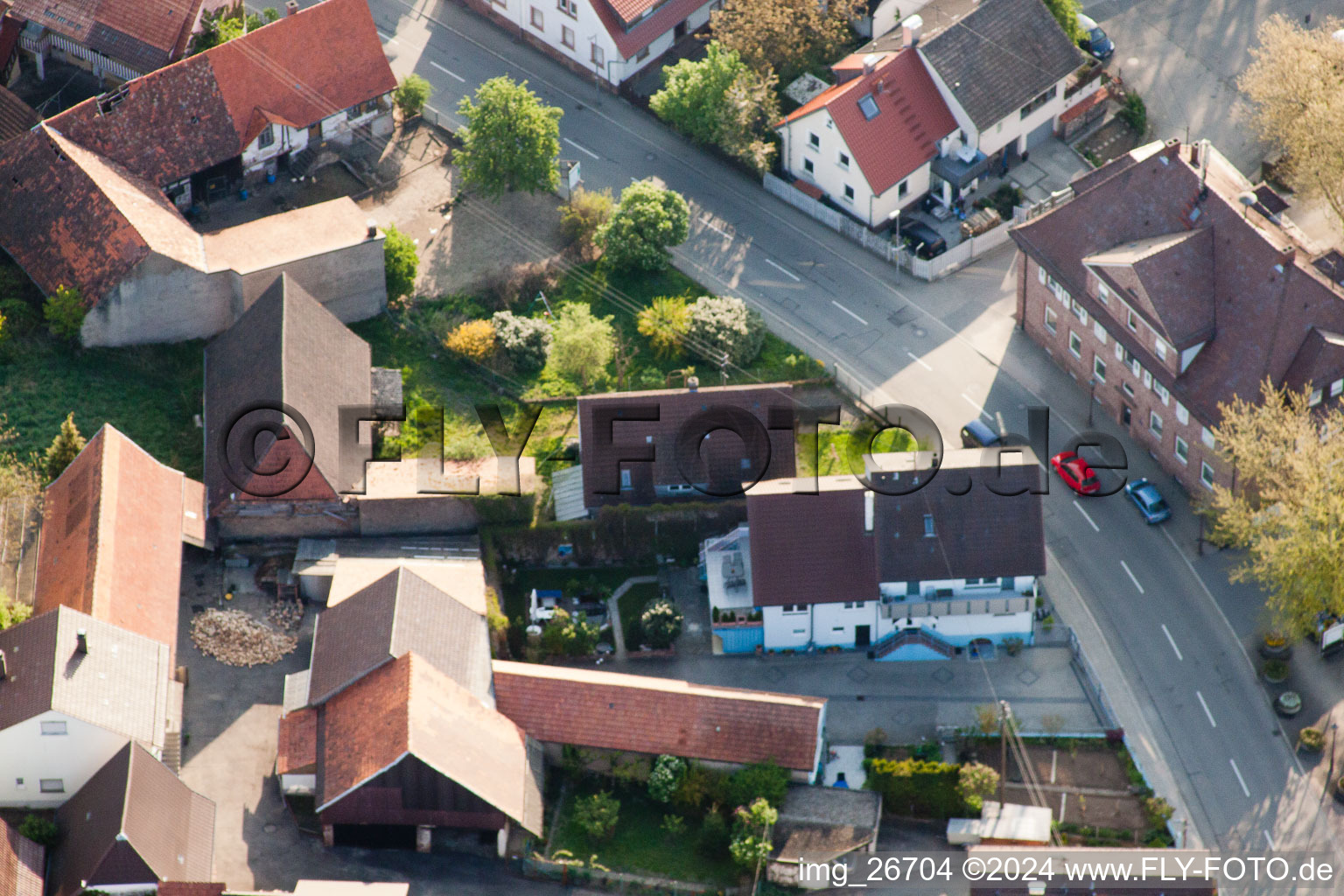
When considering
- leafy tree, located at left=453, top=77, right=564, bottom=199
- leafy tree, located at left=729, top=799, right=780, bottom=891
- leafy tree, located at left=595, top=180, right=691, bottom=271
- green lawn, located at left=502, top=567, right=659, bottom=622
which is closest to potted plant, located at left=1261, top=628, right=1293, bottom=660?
leafy tree, located at left=729, top=799, right=780, bottom=891

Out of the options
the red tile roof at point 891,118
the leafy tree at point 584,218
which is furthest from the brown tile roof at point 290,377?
the red tile roof at point 891,118

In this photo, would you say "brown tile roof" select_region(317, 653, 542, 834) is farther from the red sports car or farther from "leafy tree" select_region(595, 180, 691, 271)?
the red sports car

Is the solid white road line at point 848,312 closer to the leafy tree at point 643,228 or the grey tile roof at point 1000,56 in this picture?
the leafy tree at point 643,228

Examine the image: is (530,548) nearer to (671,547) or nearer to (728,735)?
(671,547)

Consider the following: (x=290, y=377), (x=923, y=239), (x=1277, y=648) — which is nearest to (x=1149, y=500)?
(x=1277, y=648)

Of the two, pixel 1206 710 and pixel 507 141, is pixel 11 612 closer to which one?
pixel 507 141
